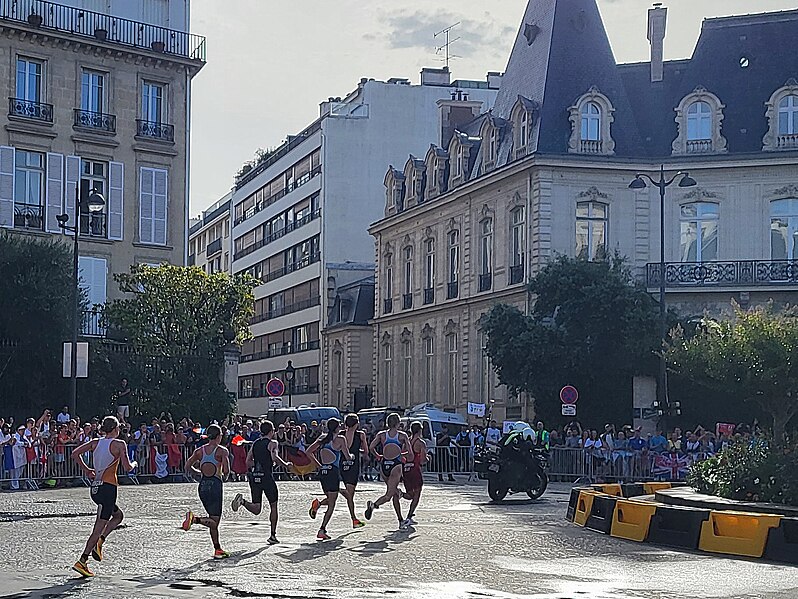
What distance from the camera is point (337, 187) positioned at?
242 feet

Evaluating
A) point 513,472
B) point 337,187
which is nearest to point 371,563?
point 513,472

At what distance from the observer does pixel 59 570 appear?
1452cm

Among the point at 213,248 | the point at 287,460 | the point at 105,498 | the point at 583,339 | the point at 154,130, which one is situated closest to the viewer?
the point at 105,498

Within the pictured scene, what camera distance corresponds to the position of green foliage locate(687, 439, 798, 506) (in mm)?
18969

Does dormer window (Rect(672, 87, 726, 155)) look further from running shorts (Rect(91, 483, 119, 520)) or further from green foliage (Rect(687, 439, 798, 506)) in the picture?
running shorts (Rect(91, 483, 119, 520))

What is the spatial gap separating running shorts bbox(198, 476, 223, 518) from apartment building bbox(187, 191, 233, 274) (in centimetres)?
8094

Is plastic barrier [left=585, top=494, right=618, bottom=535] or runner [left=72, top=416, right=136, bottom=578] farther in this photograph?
plastic barrier [left=585, top=494, right=618, bottom=535]

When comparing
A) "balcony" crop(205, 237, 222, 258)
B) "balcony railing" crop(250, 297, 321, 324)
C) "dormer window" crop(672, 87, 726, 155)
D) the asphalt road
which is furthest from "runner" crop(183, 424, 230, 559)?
"balcony" crop(205, 237, 222, 258)

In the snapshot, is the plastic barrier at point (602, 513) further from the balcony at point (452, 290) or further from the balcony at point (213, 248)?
the balcony at point (213, 248)

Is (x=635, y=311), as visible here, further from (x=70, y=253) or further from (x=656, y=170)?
(x=70, y=253)

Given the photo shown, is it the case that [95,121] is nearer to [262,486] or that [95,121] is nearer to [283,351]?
[262,486]

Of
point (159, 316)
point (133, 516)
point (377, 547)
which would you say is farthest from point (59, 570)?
point (159, 316)

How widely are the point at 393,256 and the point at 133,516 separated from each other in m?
42.7

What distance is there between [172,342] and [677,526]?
84.6 ft
